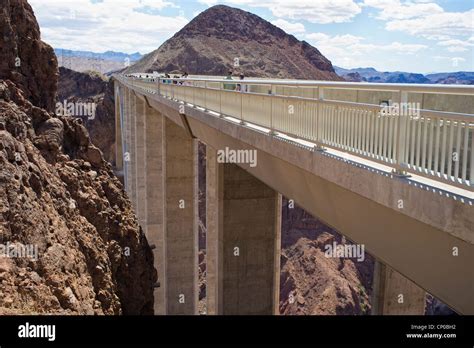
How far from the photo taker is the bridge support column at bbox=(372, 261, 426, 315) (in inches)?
485

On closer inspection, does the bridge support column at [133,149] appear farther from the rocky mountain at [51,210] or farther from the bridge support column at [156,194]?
the rocky mountain at [51,210]

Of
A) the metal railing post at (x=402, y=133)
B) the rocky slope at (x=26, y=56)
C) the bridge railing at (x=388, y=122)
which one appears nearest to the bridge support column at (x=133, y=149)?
the rocky slope at (x=26, y=56)

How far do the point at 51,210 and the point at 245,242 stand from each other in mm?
8145

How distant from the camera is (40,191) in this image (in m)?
7.21

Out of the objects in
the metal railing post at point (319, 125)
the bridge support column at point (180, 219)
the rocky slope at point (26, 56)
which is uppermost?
the rocky slope at point (26, 56)

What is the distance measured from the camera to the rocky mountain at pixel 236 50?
93.6 m

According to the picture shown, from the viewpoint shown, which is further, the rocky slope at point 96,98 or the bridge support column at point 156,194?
the rocky slope at point 96,98

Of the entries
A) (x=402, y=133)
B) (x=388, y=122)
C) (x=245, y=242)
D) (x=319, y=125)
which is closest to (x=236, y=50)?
(x=245, y=242)

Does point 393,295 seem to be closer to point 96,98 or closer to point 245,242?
point 245,242

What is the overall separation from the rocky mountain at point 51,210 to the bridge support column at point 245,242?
3.15m

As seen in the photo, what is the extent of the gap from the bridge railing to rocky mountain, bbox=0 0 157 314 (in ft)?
10.8

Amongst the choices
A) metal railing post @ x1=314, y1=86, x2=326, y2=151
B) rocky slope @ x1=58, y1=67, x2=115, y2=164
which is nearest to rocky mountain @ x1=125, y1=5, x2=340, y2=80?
rocky slope @ x1=58, y1=67, x2=115, y2=164
